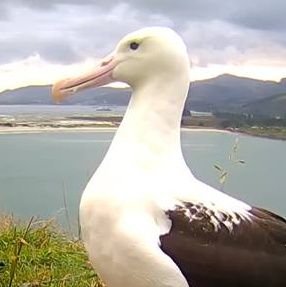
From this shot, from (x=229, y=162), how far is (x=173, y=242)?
6.78ft

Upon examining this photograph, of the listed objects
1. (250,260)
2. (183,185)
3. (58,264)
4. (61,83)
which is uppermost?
(61,83)

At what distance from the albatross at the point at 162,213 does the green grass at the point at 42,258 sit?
106 cm

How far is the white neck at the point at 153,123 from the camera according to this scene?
3.08 m

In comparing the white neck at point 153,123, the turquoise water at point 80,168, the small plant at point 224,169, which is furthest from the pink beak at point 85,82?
the turquoise water at point 80,168

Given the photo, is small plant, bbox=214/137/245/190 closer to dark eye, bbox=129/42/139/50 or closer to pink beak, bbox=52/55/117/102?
pink beak, bbox=52/55/117/102

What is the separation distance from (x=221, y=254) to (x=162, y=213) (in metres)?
0.24

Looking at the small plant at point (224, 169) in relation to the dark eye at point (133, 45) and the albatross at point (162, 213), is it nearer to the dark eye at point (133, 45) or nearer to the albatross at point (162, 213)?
the albatross at point (162, 213)

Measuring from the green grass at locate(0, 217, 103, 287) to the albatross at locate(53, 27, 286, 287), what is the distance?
106 centimetres

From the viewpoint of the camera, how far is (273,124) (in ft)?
18.7

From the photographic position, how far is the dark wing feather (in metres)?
2.87

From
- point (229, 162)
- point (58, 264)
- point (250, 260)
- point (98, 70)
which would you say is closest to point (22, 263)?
point (58, 264)

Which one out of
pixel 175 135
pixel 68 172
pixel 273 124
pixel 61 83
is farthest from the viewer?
pixel 68 172

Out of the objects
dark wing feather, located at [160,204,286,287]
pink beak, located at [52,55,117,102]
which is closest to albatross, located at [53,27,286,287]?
dark wing feather, located at [160,204,286,287]

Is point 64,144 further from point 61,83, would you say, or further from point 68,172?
point 61,83
